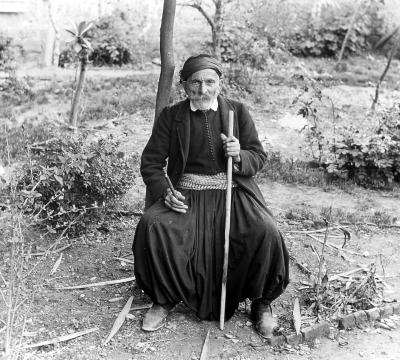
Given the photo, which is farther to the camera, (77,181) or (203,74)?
(77,181)

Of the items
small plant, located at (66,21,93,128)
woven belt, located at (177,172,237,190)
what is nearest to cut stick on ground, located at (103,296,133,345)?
woven belt, located at (177,172,237,190)

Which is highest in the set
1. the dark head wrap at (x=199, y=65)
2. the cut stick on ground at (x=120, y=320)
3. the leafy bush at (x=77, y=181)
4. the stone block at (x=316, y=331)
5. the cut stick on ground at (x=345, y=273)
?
the dark head wrap at (x=199, y=65)

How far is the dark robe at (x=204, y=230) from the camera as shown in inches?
146

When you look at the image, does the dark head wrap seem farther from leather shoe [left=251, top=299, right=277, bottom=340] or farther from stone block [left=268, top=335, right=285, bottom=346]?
stone block [left=268, top=335, right=285, bottom=346]

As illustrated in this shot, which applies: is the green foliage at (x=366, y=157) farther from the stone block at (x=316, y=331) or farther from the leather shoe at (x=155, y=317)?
the leather shoe at (x=155, y=317)

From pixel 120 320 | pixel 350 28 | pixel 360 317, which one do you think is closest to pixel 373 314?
pixel 360 317

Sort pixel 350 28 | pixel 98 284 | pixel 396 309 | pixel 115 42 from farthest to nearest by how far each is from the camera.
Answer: pixel 350 28
pixel 115 42
pixel 98 284
pixel 396 309

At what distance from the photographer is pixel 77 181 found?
4758 millimetres

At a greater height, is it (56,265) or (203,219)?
(203,219)

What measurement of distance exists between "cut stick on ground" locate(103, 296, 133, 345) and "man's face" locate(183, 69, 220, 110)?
131 centimetres

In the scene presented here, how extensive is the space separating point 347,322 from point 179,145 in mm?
1503

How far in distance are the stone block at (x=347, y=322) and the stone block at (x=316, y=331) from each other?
0.10 m

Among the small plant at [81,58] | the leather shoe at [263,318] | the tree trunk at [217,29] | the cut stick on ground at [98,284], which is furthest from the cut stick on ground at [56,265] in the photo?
the tree trunk at [217,29]

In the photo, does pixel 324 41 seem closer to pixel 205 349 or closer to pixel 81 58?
pixel 81 58
